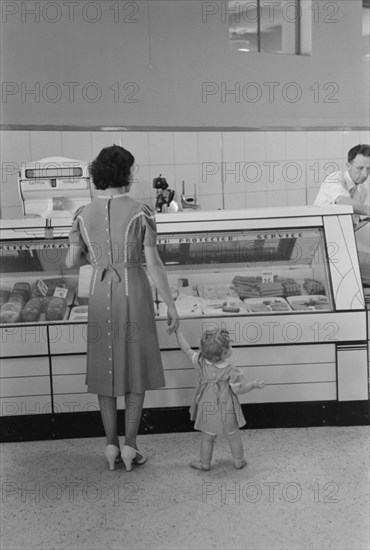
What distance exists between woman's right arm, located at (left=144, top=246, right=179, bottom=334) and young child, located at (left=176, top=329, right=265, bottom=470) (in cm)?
17

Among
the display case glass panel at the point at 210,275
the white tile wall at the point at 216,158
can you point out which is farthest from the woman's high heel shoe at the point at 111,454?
the white tile wall at the point at 216,158

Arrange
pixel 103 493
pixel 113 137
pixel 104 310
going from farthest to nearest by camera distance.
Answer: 1. pixel 113 137
2. pixel 104 310
3. pixel 103 493

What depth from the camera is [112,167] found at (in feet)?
9.67

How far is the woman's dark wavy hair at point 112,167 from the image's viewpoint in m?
2.94

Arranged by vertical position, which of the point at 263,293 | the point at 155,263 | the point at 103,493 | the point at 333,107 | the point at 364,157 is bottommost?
the point at 103,493

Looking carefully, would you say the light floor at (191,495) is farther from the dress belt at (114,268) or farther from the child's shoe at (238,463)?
the dress belt at (114,268)

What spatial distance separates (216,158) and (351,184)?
1.82m

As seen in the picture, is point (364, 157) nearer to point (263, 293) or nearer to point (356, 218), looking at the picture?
point (356, 218)

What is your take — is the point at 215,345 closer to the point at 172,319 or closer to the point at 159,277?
the point at 172,319

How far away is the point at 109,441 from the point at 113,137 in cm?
268

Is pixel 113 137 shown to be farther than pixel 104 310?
Yes

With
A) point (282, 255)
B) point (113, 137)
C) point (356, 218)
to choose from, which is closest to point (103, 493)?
point (282, 255)

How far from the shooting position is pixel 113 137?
5.06m

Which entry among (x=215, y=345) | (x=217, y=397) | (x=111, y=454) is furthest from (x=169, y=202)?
(x=111, y=454)
